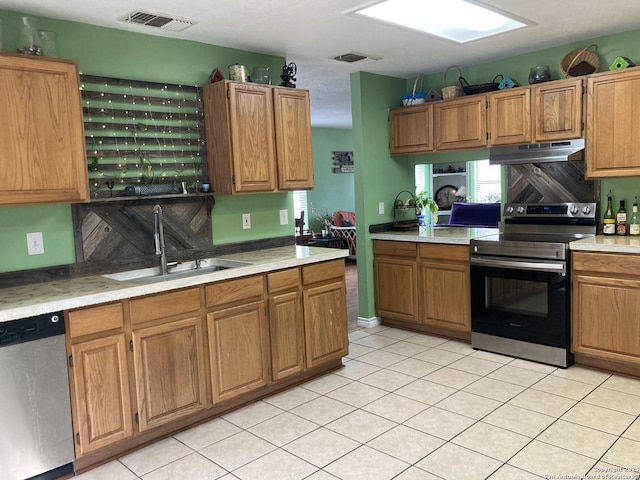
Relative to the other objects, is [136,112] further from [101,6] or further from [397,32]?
[397,32]

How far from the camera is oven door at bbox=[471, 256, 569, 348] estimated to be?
3693 mm

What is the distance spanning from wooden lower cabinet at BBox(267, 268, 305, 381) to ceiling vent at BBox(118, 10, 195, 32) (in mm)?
1655

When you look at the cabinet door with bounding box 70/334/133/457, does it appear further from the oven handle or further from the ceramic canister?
the oven handle

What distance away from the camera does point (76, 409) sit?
99.6 inches

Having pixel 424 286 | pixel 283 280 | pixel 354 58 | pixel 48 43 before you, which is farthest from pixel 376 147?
pixel 48 43

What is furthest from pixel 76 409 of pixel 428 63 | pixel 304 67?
pixel 428 63

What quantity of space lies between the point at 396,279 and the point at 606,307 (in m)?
1.76

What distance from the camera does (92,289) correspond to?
8.77 ft

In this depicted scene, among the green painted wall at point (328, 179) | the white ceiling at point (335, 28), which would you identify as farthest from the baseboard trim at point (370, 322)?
the green painted wall at point (328, 179)

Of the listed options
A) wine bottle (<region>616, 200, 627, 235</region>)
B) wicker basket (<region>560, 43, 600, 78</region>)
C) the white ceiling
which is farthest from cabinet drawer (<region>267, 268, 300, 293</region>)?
wicker basket (<region>560, 43, 600, 78</region>)

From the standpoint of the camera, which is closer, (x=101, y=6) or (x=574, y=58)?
(x=101, y=6)

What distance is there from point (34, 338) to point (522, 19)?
3402mm

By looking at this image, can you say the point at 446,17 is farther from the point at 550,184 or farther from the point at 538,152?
the point at 550,184

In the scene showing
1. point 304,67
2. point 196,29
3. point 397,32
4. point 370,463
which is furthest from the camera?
point 304,67
